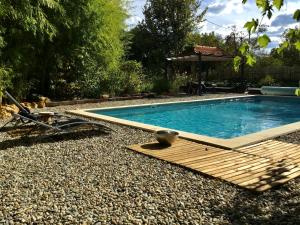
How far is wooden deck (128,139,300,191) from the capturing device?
12.1 ft

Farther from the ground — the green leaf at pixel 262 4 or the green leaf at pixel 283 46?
the green leaf at pixel 262 4

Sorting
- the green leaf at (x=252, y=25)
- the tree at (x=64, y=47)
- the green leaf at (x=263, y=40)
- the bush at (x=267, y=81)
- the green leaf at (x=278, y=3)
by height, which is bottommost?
the bush at (x=267, y=81)

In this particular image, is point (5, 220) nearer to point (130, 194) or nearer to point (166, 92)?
point (130, 194)

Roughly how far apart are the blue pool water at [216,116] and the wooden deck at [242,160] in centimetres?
296

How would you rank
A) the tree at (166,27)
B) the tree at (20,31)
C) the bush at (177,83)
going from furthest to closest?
the tree at (166,27) < the bush at (177,83) < the tree at (20,31)

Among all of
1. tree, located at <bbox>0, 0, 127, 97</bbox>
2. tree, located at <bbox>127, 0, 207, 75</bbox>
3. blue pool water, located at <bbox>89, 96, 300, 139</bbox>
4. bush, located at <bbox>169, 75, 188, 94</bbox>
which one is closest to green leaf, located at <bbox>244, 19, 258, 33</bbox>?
blue pool water, located at <bbox>89, 96, 300, 139</bbox>

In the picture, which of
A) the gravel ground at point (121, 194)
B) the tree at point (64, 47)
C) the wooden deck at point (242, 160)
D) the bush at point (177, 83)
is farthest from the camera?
the bush at point (177, 83)

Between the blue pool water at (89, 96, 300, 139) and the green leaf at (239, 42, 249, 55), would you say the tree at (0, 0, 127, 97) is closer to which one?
the blue pool water at (89, 96, 300, 139)

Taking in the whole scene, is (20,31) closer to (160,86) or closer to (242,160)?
(160,86)

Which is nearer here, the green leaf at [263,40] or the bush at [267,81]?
the green leaf at [263,40]

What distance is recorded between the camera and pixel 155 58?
65.8ft

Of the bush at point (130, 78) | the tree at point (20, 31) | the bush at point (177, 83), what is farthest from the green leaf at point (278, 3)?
the bush at point (177, 83)

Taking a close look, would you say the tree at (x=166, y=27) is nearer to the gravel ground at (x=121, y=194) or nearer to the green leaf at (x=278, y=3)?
the gravel ground at (x=121, y=194)

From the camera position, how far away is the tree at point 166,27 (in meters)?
19.6
